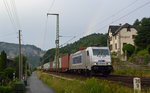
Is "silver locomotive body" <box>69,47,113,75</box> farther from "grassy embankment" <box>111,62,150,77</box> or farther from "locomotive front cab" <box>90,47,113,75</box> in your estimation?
"grassy embankment" <box>111,62,150,77</box>

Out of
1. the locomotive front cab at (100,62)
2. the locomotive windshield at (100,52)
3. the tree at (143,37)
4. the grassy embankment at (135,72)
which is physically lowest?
the grassy embankment at (135,72)

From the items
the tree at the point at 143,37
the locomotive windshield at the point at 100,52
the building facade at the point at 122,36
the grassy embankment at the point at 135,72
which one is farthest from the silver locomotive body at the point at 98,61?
the building facade at the point at 122,36

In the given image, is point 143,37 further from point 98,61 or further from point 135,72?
point 98,61

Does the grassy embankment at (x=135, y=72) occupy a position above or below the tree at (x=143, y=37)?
below

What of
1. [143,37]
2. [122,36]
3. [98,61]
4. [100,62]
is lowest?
[100,62]

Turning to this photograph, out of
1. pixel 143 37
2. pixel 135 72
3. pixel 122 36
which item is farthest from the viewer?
pixel 122 36

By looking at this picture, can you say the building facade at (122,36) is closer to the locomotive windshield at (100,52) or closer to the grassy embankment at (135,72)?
the grassy embankment at (135,72)

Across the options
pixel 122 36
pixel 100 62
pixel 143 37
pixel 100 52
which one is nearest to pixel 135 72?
pixel 100 52

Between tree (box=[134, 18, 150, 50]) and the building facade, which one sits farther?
the building facade

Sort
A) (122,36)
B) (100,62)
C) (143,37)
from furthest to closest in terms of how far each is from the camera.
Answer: (122,36), (143,37), (100,62)

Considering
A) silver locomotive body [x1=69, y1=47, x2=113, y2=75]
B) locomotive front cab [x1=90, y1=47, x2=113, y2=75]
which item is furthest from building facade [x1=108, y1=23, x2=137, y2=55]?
locomotive front cab [x1=90, y1=47, x2=113, y2=75]

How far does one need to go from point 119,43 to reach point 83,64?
3999 cm

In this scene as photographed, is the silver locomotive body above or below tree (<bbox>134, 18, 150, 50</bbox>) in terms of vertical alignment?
below

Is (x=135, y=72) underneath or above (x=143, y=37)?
underneath
